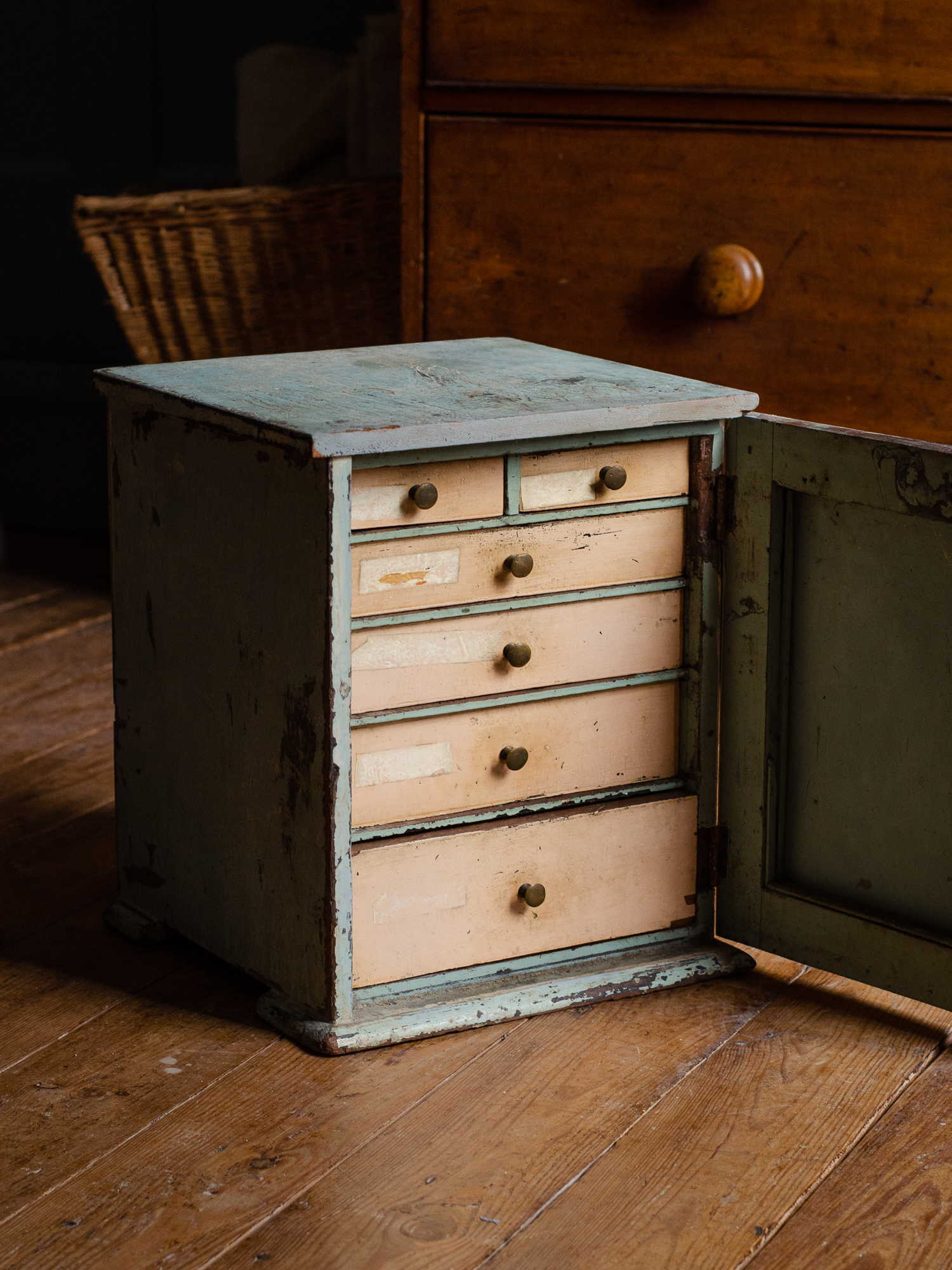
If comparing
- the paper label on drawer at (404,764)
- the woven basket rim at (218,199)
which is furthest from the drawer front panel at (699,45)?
the paper label on drawer at (404,764)

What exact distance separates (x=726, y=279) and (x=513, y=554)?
808 mm

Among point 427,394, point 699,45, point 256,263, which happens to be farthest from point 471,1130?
point 256,263

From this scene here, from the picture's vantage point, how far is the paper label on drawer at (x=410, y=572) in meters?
1.57

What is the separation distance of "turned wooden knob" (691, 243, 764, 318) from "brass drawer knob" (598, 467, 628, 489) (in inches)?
27.9

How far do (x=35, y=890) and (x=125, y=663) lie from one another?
14.5 inches

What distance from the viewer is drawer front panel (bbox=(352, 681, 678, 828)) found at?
162cm

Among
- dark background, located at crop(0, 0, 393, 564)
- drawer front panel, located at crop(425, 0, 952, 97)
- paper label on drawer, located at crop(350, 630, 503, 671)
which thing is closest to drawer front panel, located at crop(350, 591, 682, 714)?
paper label on drawer, located at crop(350, 630, 503, 671)

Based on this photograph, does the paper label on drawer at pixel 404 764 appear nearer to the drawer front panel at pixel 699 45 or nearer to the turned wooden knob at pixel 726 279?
the turned wooden knob at pixel 726 279

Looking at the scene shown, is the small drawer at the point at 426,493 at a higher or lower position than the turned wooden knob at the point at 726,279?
lower

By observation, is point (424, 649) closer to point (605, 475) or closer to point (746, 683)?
point (605, 475)

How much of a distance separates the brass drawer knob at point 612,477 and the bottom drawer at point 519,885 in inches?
13.5

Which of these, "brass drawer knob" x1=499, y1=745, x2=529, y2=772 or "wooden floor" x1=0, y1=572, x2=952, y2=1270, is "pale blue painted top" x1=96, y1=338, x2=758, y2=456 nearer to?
"brass drawer knob" x1=499, y1=745, x2=529, y2=772

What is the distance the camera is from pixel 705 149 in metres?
2.26

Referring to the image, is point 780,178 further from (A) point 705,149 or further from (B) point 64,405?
(B) point 64,405
